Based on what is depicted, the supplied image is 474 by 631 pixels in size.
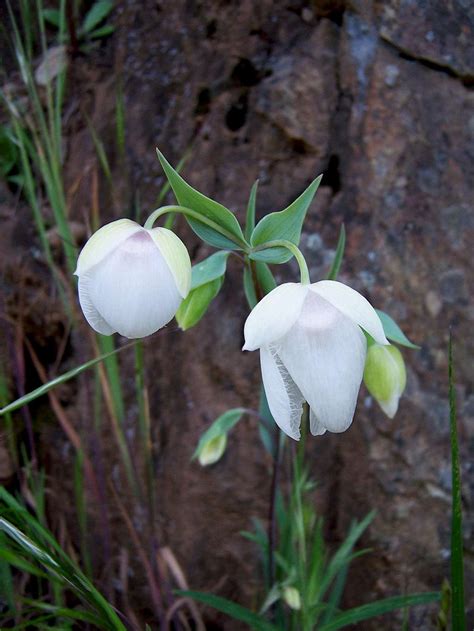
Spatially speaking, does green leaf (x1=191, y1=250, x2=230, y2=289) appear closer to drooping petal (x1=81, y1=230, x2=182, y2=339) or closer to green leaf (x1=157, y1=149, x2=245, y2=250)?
green leaf (x1=157, y1=149, x2=245, y2=250)

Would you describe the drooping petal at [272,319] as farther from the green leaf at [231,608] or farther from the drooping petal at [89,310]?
the green leaf at [231,608]

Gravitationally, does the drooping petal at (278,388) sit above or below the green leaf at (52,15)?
below

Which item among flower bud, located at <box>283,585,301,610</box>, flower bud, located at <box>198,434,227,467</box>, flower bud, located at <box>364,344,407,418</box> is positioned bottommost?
flower bud, located at <box>283,585,301,610</box>

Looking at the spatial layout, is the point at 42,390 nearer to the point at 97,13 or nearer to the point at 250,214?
the point at 250,214

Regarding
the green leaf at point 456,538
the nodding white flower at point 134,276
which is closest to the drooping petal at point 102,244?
the nodding white flower at point 134,276

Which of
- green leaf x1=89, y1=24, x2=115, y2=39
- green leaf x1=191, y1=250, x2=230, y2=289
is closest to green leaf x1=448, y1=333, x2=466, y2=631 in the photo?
green leaf x1=191, y1=250, x2=230, y2=289

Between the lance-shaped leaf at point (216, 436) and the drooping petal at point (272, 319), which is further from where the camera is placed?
the lance-shaped leaf at point (216, 436)

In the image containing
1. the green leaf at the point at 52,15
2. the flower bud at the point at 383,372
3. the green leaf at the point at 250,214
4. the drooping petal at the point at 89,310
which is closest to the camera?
the drooping petal at the point at 89,310
